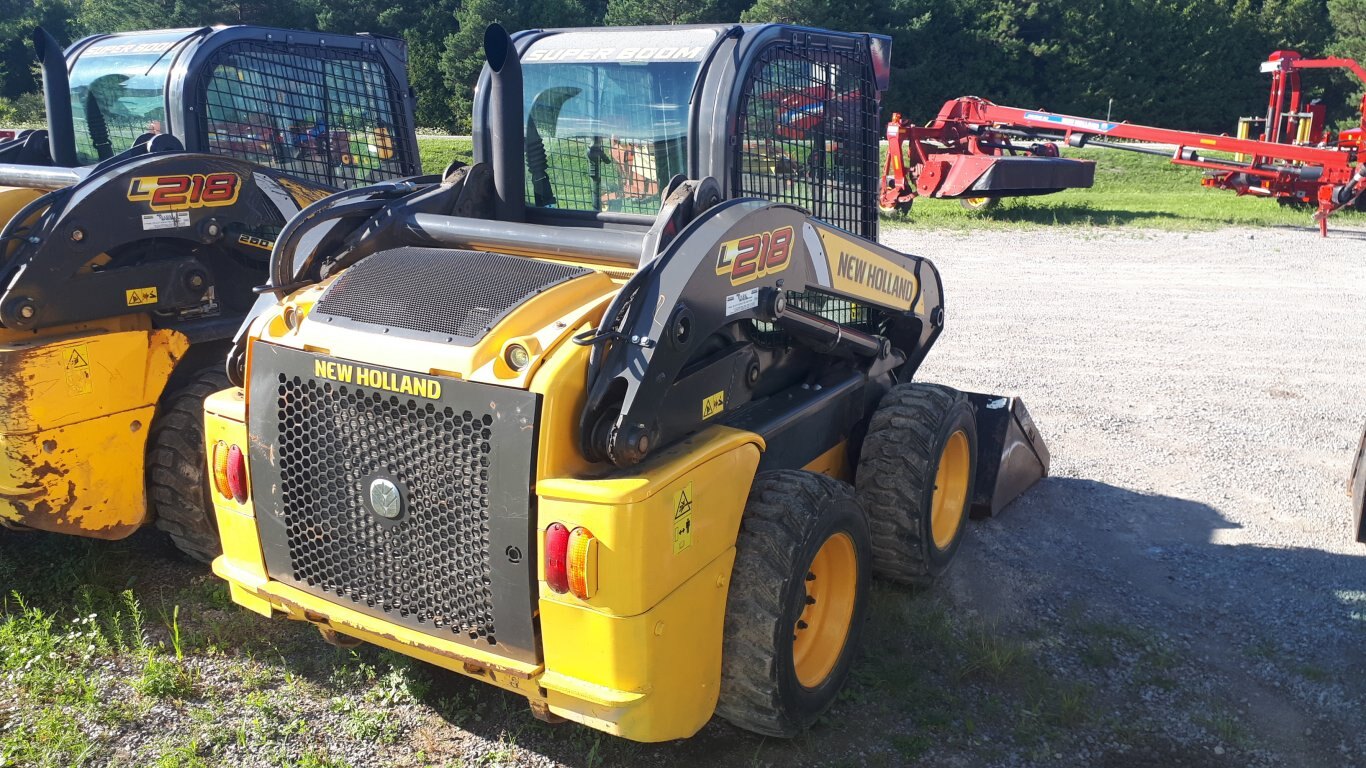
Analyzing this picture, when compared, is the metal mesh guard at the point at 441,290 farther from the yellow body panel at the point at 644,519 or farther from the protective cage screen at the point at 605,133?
the protective cage screen at the point at 605,133

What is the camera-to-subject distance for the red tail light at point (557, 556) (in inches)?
113

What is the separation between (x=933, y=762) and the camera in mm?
3516

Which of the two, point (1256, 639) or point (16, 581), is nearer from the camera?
point (1256, 639)

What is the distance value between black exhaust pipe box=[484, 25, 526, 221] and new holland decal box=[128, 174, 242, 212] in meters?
1.31

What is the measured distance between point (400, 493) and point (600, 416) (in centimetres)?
65

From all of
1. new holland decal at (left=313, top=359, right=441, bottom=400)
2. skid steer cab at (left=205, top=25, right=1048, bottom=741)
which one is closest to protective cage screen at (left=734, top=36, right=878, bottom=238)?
skid steer cab at (left=205, top=25, right=1048, bottom=741)

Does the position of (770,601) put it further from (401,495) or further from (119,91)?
(119,91)

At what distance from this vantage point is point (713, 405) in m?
3.49

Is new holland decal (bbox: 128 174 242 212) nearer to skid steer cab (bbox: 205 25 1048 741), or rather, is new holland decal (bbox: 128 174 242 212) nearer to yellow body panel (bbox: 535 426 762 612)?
skid steer cab (bbox: 205 25 1048 741)

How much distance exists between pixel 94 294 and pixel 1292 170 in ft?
56.9

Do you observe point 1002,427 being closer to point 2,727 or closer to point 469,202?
point 469,202

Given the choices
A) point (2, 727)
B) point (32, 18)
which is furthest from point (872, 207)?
point (32, 18)

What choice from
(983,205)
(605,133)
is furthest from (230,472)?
(983,205)

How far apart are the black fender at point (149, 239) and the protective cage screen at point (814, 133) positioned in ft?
7.15
